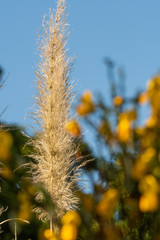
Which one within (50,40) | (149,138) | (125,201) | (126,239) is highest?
(50,40)

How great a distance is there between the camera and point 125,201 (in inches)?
66.5

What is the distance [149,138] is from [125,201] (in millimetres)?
364

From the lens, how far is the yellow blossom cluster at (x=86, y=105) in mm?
1554

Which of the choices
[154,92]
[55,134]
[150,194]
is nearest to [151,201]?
[150,194]

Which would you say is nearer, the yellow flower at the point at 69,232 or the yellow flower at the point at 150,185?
the yellow flower at the point at 150,185

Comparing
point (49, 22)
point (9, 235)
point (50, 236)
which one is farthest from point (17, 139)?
point (50, 236)

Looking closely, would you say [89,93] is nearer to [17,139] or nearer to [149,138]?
[149,138]

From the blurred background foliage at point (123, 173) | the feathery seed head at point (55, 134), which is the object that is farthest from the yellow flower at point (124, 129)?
the feathery seed head at point (55, 134)

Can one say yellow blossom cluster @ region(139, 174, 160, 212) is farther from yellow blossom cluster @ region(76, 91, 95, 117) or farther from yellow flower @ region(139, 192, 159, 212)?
yellow blossom cluster @ region(76, 91, 95, 117)

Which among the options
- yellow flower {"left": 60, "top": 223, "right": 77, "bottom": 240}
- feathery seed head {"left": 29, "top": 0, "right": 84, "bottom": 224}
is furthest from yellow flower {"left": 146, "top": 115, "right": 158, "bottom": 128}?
feathery seed head {"left": 29, "top": 0, "right": 84, "bottom": 224}

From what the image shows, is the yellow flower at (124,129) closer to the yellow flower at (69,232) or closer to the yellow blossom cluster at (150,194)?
the yellow blossom cluster at (150,194)

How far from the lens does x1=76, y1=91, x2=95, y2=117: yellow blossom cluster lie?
61.2 inches

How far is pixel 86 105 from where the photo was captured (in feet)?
5.13

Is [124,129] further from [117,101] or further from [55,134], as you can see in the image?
[55,134]
